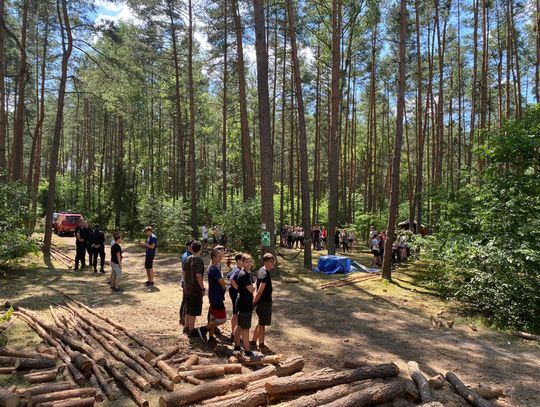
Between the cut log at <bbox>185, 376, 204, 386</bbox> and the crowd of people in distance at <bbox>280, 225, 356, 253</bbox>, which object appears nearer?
the cut log at <bbox>185, 376, 204, 386</bbox>

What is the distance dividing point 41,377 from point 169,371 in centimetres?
156

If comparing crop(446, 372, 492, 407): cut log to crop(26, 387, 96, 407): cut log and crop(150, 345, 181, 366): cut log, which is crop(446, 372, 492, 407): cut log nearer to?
crop(150, 345, 181, 366): cut log

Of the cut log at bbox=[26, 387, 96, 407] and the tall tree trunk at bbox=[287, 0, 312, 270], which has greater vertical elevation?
the tall tree trunk at bbox=[287, 0, 312, 270]

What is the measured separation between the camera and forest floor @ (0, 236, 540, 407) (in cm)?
628

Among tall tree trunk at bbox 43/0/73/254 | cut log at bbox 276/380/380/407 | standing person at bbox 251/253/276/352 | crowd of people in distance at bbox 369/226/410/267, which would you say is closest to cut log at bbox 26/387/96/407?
cut log at bbox 276/380/380/407

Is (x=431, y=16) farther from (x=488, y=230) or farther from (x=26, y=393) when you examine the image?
(x=26, y=393)

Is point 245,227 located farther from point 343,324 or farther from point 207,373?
point 207,373

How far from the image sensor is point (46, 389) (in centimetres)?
450

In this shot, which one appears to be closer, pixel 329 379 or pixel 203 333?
pixel 329 379

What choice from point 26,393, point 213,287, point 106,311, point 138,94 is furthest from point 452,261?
point 138,94

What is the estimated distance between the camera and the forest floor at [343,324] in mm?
6281

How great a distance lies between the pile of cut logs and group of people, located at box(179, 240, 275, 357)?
57cm

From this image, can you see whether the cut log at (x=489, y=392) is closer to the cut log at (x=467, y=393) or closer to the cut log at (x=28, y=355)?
the cut log at (x=467, y=393)

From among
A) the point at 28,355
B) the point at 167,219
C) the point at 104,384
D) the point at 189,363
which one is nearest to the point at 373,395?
the point at 189,363
